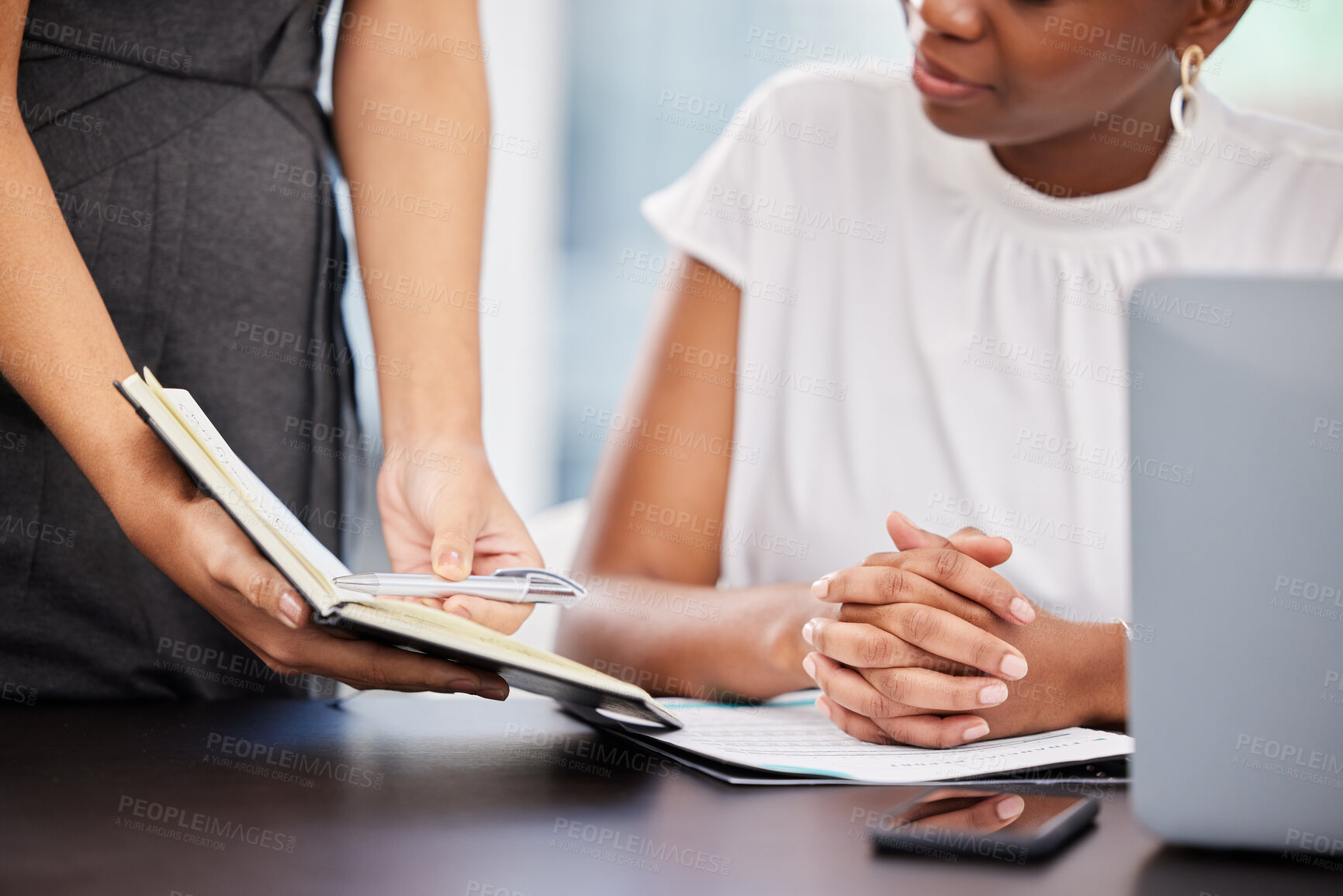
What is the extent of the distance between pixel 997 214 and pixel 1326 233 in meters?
0.35

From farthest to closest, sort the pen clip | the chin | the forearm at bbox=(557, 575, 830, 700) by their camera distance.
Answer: the chin < the forearm at bbox=(557, 575, 830, 700) < the pen clip

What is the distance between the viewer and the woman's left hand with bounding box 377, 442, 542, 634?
774 mm

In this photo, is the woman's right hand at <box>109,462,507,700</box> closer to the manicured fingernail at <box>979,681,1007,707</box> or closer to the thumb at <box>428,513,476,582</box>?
the thumb at <box>428,513,476,582</box>

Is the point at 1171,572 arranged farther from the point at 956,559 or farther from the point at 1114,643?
the point at 1114,643

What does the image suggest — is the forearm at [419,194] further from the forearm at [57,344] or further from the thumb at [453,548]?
the forearm at [57,344]

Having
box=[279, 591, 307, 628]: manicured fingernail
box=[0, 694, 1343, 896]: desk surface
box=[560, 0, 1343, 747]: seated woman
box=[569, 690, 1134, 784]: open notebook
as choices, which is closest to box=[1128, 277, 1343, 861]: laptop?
box=[0, 694, 1343, 896]: desk surface

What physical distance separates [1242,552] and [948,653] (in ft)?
1.12

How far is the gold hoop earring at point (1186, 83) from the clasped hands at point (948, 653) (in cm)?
56

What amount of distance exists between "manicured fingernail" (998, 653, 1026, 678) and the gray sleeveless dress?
0.62 m

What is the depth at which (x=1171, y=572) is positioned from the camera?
18.6 inches

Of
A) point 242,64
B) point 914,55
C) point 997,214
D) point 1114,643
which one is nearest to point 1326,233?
point 997,214

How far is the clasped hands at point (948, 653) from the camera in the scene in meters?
0.78

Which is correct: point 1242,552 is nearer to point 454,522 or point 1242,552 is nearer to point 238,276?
point 454,522

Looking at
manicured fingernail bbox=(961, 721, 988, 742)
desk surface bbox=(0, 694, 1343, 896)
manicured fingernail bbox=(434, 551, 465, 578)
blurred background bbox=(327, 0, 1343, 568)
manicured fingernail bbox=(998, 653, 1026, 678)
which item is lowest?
desk surface bbox=(0, 694, 1343, 896)
